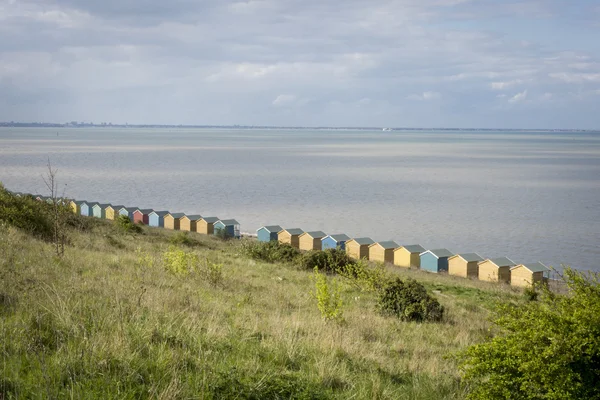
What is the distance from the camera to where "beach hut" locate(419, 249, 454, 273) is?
34.9 meters

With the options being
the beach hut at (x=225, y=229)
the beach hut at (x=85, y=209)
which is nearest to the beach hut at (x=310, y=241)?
the beach hut at (x=225, y=229)

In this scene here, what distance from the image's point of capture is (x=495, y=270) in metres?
33.5

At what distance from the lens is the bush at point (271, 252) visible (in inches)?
1120

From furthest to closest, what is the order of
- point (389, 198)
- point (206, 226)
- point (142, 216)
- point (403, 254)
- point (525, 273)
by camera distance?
1. point (389, 198)
2. point (142, 216)
3. point (206, 226)
4. point (403, 254)
5. point (525, 273)

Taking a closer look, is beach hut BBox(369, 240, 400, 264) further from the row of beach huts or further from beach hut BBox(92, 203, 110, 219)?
beach hut BBox(92, 203, 110, 219)

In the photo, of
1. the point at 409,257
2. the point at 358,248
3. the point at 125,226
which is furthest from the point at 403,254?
the point at 125,226

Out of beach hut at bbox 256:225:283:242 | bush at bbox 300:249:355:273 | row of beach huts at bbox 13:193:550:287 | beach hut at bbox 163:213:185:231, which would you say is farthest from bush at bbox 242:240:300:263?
beach hut at bbox 163:213:185:231

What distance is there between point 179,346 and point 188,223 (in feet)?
133

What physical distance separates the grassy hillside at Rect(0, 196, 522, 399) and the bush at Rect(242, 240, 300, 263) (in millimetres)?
15840

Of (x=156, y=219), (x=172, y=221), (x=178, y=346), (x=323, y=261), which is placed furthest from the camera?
(x=156, y=219)

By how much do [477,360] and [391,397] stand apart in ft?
3.12

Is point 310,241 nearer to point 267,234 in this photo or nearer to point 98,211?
point 267,234

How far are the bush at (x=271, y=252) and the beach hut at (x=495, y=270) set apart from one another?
11.2 metres

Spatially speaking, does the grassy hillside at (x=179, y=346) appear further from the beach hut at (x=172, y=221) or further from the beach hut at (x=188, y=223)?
the beach hut at (x=172, y=221)
